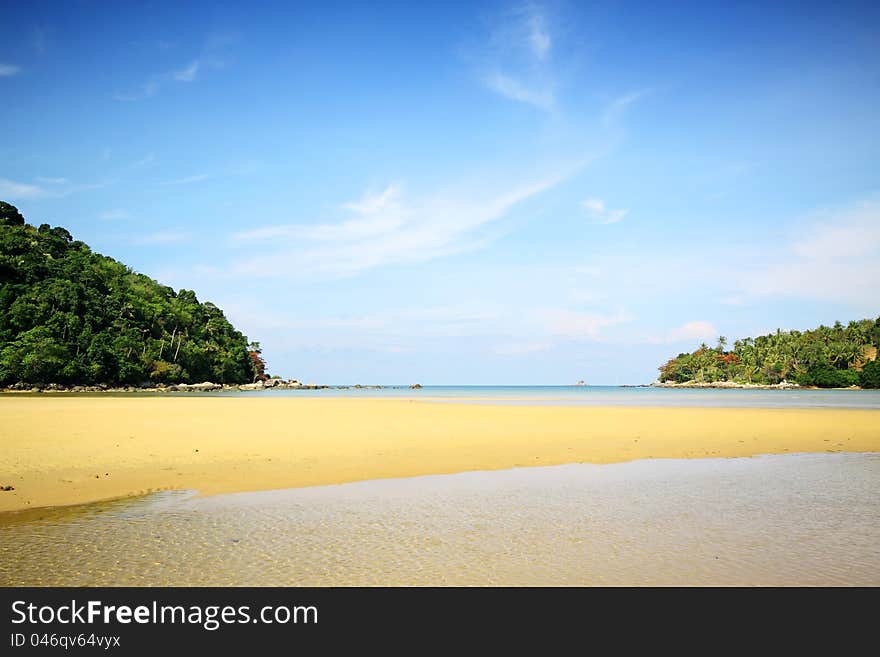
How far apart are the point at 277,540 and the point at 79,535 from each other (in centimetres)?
260

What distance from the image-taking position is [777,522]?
8297 mm

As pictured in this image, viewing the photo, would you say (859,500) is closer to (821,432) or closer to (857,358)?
(821,432)

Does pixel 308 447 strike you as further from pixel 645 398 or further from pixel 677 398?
pixel 677 398

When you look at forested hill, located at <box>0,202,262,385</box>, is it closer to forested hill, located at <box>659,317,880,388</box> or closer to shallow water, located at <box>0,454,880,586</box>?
shallow water, located at <box>0,454,880,586</box>

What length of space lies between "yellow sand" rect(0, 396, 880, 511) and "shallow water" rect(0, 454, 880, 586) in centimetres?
147

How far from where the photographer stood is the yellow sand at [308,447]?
11320 millimetres

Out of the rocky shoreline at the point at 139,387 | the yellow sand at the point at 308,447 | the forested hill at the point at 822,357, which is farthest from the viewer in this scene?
the forested hill at the point at 822,357

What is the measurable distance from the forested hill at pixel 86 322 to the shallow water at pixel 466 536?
95.6 metres

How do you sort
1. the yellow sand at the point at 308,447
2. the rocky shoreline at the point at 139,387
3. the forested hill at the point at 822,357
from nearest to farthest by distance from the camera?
1. the yellow sand at the point at 308,447
2. the rocky shoreline at the point at 139,387
3. the forested hill at the point at 822,357

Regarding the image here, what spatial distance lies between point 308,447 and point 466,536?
9903 mm

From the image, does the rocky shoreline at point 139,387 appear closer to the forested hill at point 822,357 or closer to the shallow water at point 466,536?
the shallow water at point 466,536

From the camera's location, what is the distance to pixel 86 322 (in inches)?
3826

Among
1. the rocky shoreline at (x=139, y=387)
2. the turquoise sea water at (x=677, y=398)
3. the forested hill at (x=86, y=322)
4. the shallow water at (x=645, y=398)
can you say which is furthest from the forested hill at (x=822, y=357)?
the forested hill at (x=86, y=322)
